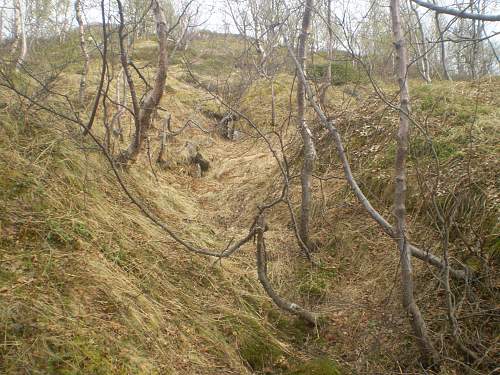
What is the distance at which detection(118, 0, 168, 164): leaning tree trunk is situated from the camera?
4.63 metres

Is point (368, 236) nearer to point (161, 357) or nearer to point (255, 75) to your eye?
point (161, 357)

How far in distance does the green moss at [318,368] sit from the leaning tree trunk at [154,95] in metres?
3.04

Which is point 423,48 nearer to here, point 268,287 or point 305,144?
point 305,144

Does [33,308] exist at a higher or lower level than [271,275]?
higher

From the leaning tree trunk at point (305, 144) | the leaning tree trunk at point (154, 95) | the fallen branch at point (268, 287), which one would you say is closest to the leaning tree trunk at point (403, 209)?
the fallen branch at point (268, 287)

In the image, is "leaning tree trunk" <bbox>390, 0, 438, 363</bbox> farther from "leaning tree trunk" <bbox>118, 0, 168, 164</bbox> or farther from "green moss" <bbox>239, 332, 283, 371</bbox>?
"leaning tree trunk" <bbox>118, 0, 168, 164</bbox>

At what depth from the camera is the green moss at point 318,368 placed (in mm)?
2602

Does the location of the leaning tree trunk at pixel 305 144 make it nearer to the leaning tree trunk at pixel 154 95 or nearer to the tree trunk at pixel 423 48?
the tree trunk at pixel 423 48

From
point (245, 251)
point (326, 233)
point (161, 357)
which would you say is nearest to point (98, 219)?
point (161, 357)

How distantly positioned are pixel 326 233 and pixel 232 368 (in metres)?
2.21

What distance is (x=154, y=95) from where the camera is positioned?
189 inches

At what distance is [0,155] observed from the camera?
324cm

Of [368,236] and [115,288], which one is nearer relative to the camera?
[115,288]

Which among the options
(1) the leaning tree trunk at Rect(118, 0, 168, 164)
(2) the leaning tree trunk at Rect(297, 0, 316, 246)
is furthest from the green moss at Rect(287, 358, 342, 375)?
(1) the leaning tree trunk at Rect(118, 0, 168, 164)
